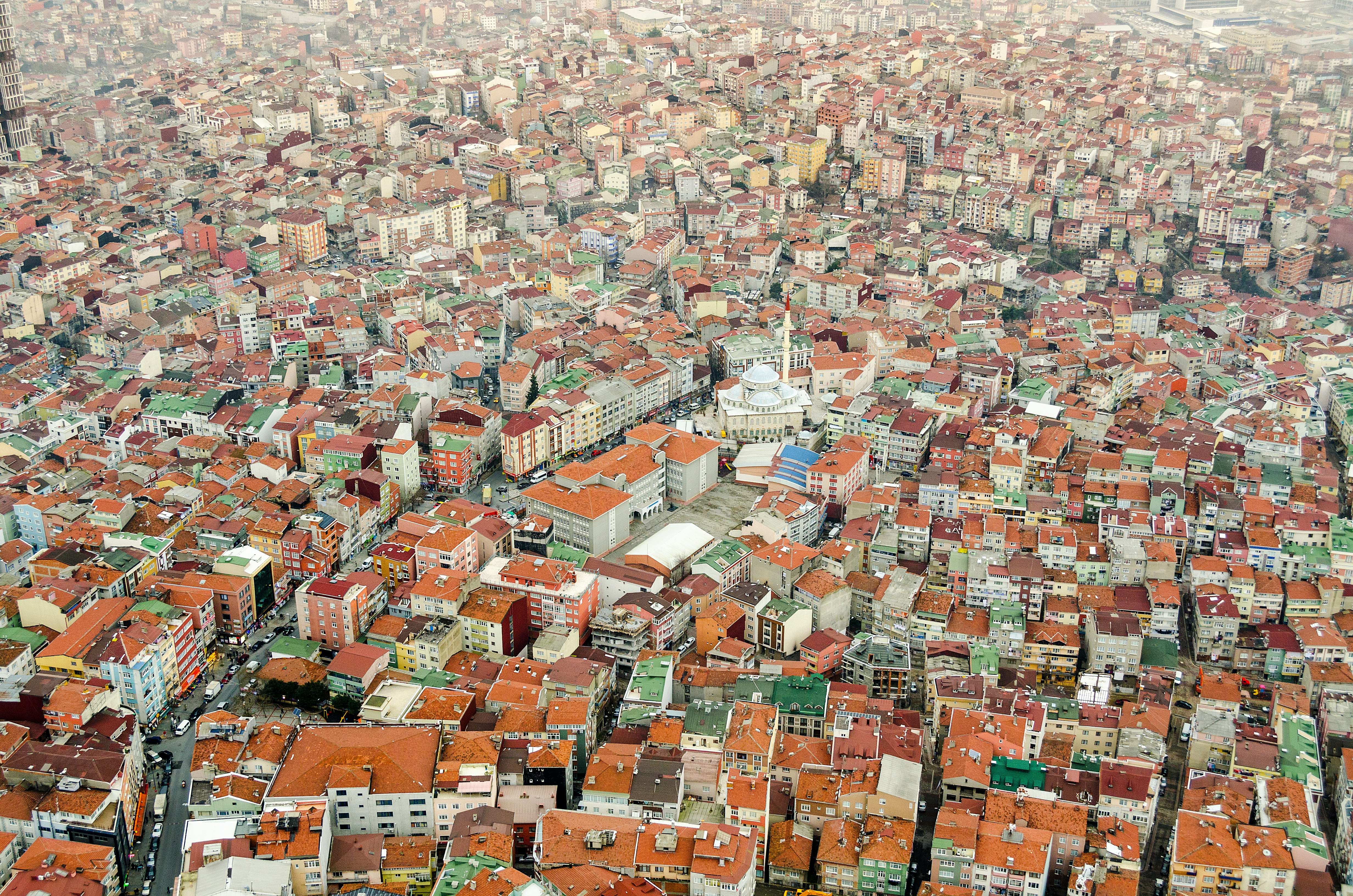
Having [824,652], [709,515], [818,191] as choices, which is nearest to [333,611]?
[824,652]

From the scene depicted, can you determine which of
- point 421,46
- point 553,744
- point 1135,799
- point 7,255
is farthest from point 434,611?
point 421,46

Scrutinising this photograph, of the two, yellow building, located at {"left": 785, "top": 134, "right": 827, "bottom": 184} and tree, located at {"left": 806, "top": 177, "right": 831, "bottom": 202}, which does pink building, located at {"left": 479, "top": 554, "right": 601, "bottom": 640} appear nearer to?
tree, located at {"left": 806, "top": 177, "right": 831, "bottom": 202}

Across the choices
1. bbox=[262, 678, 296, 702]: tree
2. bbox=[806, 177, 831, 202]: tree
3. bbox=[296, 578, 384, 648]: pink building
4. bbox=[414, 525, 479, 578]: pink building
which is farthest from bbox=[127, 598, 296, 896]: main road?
bbox=[806, 177, 831, 202]: tree

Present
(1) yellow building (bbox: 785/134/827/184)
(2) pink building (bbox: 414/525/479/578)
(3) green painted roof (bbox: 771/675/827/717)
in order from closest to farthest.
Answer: (3) green painted roof (bbox: 771/675/827/717), (2) pink building (bbox: 414/525/479/578), (1) yellow building (bbox: 785/134/827/184)

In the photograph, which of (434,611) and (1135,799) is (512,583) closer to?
(434,611)

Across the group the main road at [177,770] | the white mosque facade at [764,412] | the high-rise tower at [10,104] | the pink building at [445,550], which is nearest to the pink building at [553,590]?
the pink building at [445,550]

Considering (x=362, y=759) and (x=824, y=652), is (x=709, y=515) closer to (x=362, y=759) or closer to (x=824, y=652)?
(x=824, y=652)
